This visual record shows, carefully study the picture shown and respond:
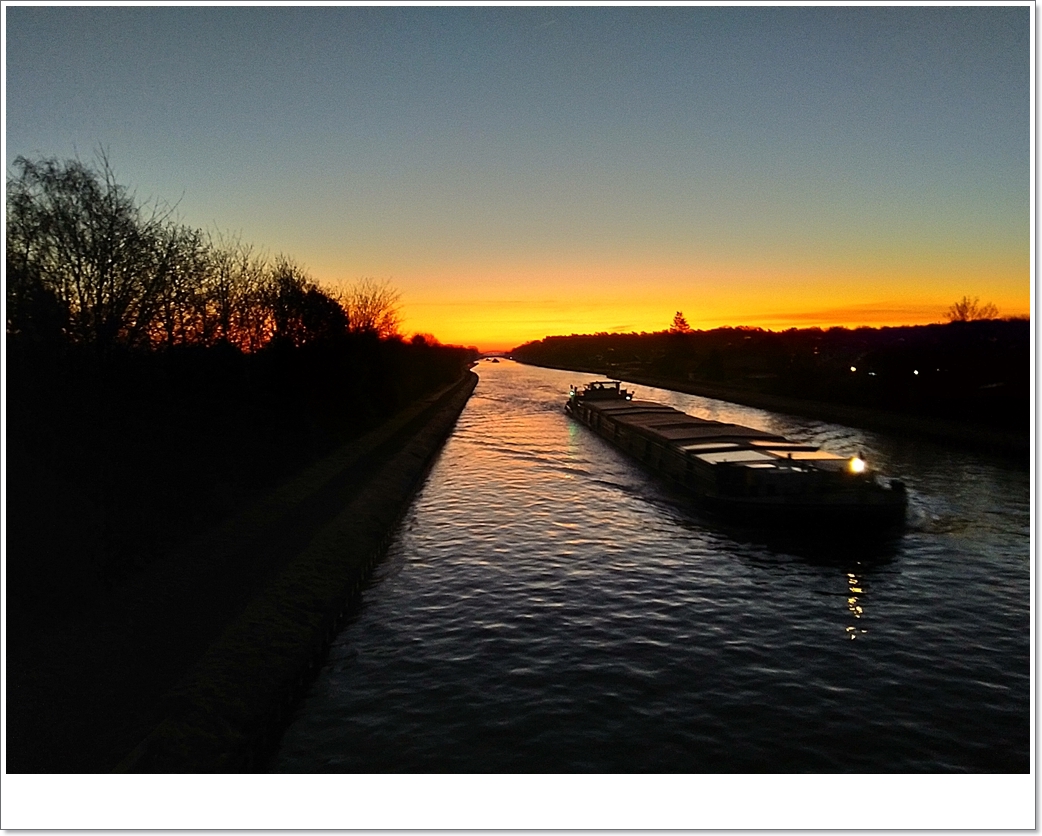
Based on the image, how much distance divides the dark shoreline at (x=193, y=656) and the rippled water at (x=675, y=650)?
0.93 metres

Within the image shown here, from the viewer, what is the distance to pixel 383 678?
45.9ft

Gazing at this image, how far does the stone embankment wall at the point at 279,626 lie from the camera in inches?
401

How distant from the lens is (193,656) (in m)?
12.6

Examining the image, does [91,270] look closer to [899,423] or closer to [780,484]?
[780,484]

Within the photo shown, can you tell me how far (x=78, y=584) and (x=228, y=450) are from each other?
17.0m

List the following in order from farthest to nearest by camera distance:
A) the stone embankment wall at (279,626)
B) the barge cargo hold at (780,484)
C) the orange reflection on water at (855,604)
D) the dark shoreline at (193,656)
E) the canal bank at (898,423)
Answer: the canal bank at (898,423) < the barge cargo hold at (780,484) < the orange reflection on water at (855,604) < the stone embankment wall at (279,626) < the dark shoreline at (193,656)

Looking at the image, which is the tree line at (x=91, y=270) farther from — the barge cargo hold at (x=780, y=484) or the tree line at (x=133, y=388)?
the barge cargo hold at (x=780, y=484)

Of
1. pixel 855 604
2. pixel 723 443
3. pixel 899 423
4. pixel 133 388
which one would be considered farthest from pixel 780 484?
pixel 899 423

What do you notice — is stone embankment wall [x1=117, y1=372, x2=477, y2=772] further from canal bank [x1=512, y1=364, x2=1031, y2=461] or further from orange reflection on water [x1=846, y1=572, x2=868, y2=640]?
canal bank [x1=512, y1=364, x2=1031, y2=461]

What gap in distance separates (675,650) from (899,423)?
156 feet

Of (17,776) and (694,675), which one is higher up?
(17,776)

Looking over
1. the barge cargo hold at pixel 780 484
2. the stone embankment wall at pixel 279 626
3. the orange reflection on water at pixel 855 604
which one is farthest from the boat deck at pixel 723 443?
the stone embankment wall at pixel 279 626

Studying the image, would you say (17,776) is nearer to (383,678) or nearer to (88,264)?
(383,678)

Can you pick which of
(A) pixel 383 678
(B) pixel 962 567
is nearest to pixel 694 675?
(A) pixel 383 678
